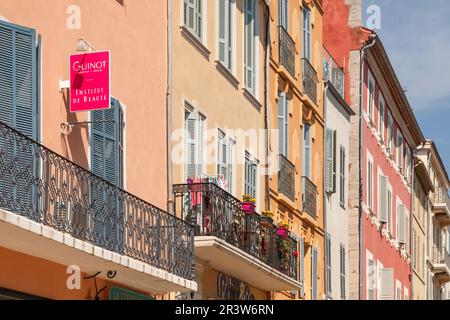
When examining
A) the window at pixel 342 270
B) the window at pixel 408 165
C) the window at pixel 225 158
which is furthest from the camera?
the window at pixel 408 165

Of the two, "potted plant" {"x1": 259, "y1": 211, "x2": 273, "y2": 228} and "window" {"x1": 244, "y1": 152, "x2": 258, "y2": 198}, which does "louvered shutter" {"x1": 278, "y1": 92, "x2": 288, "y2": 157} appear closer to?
"window" {"x1": 244, "y1": 152, "x2": 258, "y2": 198}

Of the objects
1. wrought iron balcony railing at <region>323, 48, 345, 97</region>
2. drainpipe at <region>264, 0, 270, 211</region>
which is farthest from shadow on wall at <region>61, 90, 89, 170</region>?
wrought iron balcony railing at <region>323, 48, 345, 97</region>

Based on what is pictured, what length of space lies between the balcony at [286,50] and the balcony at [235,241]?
4.99 m

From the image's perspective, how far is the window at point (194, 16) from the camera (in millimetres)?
24469

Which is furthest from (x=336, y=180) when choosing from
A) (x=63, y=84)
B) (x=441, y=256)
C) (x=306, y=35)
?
(x=441, y=256)

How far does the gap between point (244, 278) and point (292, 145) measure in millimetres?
5900

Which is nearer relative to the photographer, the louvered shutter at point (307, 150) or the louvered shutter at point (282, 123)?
the louvered shutter at point (282, 123)

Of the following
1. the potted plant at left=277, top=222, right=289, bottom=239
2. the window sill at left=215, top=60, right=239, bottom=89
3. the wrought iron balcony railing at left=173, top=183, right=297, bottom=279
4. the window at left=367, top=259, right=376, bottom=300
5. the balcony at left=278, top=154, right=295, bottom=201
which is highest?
the window sill at left=215, top=60, right=239, bottom=89

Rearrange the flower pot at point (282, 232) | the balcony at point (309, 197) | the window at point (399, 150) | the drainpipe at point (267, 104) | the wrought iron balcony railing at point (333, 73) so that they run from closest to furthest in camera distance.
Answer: the flower pot at point (282, 232) → the drainpipe at point (267, 104) → the balcony at point (309, 197) → the wrought iron balcony railing at point (333, 73) → the window at point (399, 150)

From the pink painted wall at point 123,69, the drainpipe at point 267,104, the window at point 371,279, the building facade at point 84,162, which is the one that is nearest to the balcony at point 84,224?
the building facade at point 84,162

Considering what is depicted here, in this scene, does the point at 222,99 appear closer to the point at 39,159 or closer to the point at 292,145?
the point at 292,145

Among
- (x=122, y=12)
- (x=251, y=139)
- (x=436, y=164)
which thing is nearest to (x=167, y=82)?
(x=122, y=12)

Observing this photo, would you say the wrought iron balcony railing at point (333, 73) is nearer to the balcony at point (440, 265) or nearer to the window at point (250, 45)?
the window at point (250, 45)

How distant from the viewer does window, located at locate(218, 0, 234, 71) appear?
26.9 m
